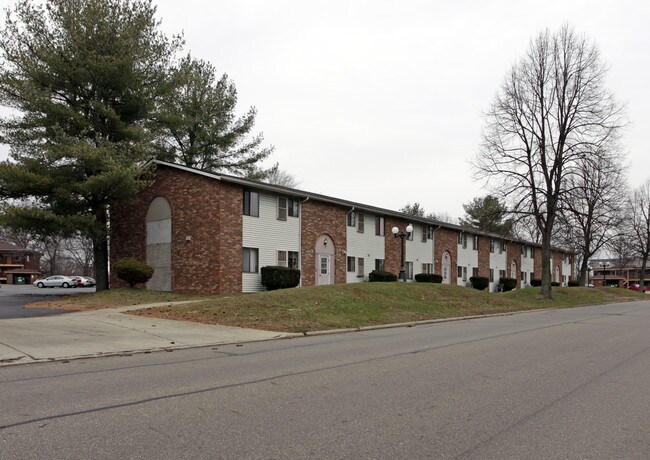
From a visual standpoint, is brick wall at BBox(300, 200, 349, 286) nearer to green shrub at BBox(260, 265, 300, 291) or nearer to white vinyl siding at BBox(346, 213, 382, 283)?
white vinyl siding at BBox(346, 213, 382, 283)

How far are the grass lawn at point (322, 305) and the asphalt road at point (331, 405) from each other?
15.8 ft

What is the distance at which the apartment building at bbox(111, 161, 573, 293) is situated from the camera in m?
25.9

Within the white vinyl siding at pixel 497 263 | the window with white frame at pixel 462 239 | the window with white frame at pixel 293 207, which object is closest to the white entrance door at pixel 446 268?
the window with white frame at pixel 462 239

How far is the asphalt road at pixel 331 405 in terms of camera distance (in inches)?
187

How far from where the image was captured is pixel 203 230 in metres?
26.1

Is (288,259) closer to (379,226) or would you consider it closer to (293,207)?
(293,207)

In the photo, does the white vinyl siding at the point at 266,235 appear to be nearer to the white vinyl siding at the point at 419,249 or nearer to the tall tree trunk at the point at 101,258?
the tall tree trunk at the point at 101,258

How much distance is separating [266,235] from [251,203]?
186cm

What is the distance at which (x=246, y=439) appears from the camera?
4898 millimetres

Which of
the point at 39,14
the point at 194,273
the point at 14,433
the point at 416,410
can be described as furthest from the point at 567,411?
the point at 39,14

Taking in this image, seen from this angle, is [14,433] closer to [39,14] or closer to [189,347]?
[189,347]

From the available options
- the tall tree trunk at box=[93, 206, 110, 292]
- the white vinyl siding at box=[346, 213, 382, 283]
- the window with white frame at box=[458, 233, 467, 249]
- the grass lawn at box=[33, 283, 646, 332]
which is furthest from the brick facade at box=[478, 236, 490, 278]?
the tall tree trunk at box=[93, 206, 110, 292]

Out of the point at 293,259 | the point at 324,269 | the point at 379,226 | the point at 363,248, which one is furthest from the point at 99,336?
the point at 379,226

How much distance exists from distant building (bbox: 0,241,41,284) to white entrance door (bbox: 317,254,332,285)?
194ft
